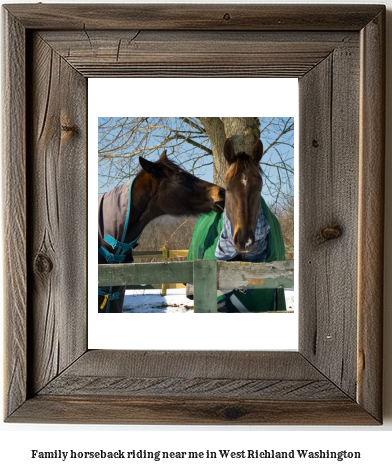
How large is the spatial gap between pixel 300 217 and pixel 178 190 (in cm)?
14

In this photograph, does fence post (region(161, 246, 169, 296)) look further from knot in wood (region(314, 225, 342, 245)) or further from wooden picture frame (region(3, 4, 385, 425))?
knot in wood (region(314, 225, 342, 245))

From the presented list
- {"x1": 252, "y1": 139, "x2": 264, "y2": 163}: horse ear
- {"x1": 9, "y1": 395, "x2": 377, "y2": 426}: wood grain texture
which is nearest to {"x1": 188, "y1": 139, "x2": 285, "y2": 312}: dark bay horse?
{"x1": 252, "y1": 139, "x2": 264, "y2": 163}: horse ear

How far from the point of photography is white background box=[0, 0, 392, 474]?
0.70 m

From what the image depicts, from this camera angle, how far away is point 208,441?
70 cm

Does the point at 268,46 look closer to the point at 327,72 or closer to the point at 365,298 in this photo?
the point at 327,72

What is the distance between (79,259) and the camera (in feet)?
2.24

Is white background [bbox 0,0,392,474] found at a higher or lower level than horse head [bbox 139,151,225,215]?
lower

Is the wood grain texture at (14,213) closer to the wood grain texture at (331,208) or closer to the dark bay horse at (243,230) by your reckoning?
the dark bay horse at (243,230)

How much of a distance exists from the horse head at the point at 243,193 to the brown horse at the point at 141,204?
1cm

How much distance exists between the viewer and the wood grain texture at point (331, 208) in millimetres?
674

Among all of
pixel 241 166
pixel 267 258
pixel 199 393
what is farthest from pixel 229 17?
pixel 199 393

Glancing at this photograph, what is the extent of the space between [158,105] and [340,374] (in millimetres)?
361

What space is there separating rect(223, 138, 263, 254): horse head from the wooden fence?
3 cm

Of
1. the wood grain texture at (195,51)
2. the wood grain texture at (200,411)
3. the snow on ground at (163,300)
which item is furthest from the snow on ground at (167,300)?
the wood grain texture at (195,51)
